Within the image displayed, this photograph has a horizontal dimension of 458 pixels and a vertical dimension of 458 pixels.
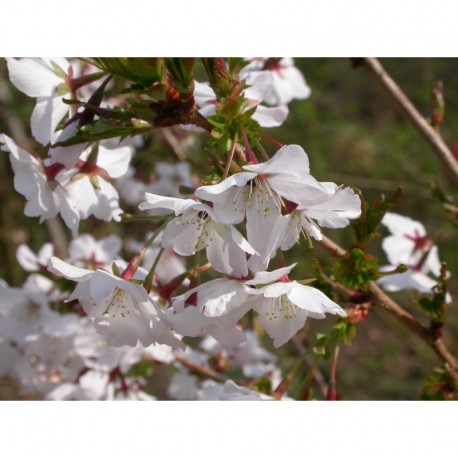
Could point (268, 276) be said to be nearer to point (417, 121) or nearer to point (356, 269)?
point (356, 269)

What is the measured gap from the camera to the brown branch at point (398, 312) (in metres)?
0.88

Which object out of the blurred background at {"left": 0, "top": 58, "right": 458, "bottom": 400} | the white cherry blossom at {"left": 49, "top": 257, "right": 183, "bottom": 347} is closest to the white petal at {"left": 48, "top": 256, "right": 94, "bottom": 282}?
the white cherry blossom at {"left": 49, "top": 257, "right": 183, "bottom": 347}

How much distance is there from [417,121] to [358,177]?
2.25 m

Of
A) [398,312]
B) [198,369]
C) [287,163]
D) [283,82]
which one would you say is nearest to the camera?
[287,163]

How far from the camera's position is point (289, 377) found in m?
0.90

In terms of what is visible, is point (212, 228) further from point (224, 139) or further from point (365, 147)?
point (365, 147)

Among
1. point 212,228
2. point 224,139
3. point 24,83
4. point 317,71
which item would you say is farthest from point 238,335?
point 317,71

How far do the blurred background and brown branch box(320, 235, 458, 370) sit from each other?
1.54 m

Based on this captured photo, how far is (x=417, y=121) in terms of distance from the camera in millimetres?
1266

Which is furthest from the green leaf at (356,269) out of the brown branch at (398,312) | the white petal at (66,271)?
the white petal at (66,271)

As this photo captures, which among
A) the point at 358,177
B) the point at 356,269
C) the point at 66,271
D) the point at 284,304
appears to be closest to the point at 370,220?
the point at 356,269

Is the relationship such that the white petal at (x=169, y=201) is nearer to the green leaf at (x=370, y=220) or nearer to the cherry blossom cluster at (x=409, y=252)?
the green leaf at (x=370, y=220)

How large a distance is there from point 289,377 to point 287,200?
313mm

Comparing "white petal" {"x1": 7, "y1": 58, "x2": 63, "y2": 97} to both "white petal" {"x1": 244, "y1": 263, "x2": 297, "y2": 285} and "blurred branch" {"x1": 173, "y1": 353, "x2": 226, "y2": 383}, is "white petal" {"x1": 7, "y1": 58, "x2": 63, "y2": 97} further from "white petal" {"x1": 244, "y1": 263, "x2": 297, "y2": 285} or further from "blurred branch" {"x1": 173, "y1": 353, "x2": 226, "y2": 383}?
"blurred branch" {"x1": 173, "y1": 353, "x2": 226, "y2": 383}
